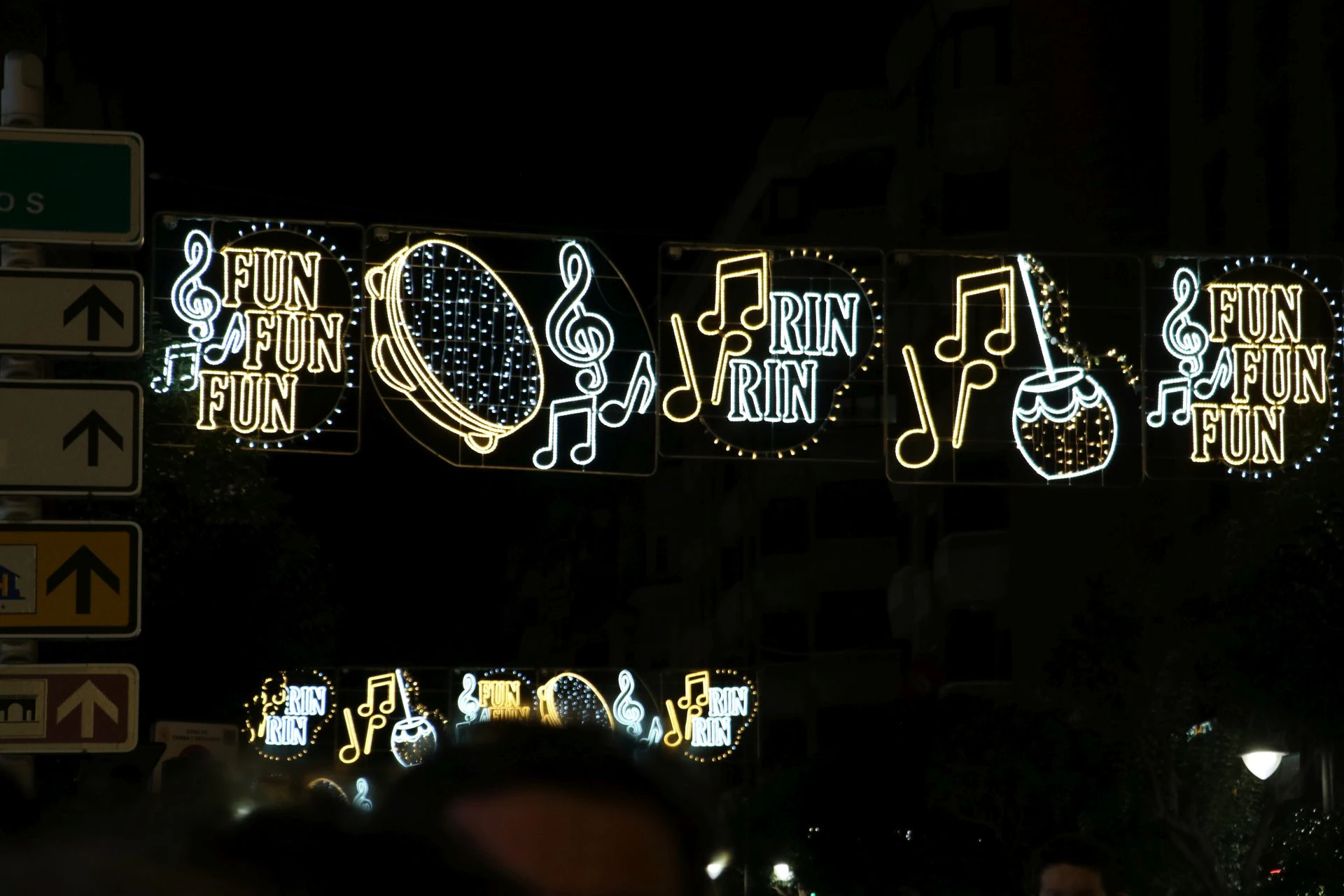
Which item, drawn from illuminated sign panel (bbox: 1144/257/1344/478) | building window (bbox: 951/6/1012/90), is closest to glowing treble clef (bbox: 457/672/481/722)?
illuminated sign panel (bbox: 1144/257/1344/478)

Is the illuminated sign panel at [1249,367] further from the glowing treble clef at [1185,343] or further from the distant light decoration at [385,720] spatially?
the distant light decoration at [385,720]

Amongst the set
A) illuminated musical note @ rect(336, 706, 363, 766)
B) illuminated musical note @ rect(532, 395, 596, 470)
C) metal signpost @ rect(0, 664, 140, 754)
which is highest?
illuminated musical note @ rect(532, 395, 596, 470)

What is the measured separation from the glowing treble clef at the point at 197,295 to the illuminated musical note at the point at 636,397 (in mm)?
2625

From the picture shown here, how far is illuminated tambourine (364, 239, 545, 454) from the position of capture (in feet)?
46.0

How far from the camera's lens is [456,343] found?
14336 millimetres

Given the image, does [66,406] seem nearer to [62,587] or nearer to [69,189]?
[62,587]

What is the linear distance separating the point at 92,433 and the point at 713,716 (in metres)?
25.0

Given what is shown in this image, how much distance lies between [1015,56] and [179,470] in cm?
2672

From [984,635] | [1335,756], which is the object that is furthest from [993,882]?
[1335,756]

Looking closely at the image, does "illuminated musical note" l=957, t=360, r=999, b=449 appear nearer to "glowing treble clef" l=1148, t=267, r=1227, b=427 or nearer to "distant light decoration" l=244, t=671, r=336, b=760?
"glowing treble clef" l=1148, t=267, r=1227, b=427

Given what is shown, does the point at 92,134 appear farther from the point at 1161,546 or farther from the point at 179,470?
the point at 1161,546

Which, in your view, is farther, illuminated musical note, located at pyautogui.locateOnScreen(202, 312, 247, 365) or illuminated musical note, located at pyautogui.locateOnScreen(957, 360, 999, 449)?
illuminated musical note, located at pyautogui.locateOnScreen(957, 360, 999, 449)

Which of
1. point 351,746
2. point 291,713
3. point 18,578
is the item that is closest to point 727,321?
point 18,578

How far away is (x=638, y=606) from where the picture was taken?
7862 cm
